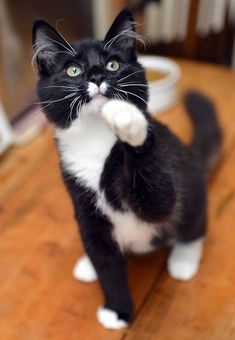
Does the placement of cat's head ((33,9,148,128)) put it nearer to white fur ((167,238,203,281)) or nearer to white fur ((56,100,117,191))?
white fur ((56,100,117,191))

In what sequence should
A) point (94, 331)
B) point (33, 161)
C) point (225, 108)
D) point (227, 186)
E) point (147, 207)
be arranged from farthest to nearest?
1. point (225, 108)
2. point (33, 161)
3. point (227, 186)
4. point (94, 331)
5. point (147, 207)

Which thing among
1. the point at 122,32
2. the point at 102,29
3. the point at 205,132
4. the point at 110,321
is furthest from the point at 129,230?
the point at 102,29

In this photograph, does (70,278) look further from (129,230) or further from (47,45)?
(47,45)

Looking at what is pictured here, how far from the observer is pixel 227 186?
1242 millimetres

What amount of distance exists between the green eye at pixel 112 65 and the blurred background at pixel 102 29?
753 millimetres

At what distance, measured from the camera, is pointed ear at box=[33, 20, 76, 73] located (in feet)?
2.49

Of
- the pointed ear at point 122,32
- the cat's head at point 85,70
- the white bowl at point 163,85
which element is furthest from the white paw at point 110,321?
the white bowl at point 163,85

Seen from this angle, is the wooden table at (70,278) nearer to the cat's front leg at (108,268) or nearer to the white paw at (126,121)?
the cat's front leg at (108,268)

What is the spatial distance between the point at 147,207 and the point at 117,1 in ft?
3.58

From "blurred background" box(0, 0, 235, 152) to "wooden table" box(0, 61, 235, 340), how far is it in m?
0.30

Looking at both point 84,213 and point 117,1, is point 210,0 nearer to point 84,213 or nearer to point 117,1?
point 117,1

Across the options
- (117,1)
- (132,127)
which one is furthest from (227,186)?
(117,1)

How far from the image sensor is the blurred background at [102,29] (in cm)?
160

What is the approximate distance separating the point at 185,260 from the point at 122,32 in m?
0.51
